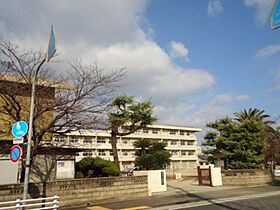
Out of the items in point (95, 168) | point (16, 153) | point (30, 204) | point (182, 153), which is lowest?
point (30, 204)

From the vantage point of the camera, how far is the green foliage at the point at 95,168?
18.4m

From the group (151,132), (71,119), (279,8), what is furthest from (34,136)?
(151,132)

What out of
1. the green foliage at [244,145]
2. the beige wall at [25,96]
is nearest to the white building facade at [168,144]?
the green foliage at [244,145]

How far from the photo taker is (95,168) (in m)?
19.0

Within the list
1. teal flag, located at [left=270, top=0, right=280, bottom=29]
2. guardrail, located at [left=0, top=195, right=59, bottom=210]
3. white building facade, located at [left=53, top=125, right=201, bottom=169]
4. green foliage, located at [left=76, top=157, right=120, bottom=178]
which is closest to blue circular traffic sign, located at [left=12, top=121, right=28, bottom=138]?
guardrail, located at [left=0, top=195, right=59, bottom=210]

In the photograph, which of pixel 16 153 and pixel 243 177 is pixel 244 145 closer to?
pixel 243 177

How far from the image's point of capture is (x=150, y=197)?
15.3 meters

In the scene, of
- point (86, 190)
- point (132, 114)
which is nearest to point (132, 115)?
point (132, 114)

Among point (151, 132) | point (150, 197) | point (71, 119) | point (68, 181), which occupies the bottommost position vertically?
point (150, 197)

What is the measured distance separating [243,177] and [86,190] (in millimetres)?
13030

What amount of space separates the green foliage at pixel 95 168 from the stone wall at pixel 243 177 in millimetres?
8434

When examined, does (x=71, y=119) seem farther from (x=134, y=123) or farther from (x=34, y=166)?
(x=134, y=123)

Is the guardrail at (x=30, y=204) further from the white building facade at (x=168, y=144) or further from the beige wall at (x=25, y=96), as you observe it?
the white building facade at (x=168, y=144)

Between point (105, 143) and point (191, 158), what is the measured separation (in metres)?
23.9
